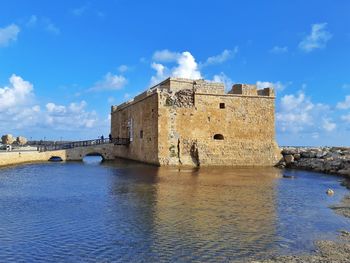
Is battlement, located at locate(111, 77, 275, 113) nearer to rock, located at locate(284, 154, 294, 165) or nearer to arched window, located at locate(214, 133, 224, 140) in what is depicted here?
arched window, located at locate(214, 133, 224, 140)

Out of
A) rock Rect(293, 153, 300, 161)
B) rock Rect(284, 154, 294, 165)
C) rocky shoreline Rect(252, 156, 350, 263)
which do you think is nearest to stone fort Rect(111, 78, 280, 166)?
rock Rect(284, 154, 294, 165)

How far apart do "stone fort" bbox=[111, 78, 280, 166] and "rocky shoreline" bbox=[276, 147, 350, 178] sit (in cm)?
103

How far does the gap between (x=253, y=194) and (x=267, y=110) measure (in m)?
13.8

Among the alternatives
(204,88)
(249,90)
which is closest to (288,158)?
(249,90)

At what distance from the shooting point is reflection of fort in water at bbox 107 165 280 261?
643 cm

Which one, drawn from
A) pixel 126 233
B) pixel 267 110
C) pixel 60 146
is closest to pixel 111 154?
pixel 60 146

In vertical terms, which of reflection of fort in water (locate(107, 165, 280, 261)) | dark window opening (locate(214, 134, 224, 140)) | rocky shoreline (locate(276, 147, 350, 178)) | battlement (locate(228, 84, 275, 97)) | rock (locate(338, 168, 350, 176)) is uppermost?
battlement (locate(228, 84, 275, 97))

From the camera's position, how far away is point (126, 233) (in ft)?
23.7

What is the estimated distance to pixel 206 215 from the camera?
349 inches

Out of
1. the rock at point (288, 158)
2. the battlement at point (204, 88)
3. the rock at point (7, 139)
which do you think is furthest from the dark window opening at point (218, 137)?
the rock at point (7, 139)

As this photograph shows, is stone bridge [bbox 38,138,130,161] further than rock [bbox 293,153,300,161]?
Yes

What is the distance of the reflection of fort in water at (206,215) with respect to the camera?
21.1ft

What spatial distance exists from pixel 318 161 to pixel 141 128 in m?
11.8

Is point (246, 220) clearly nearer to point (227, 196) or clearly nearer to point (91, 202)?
point (227, 196)
